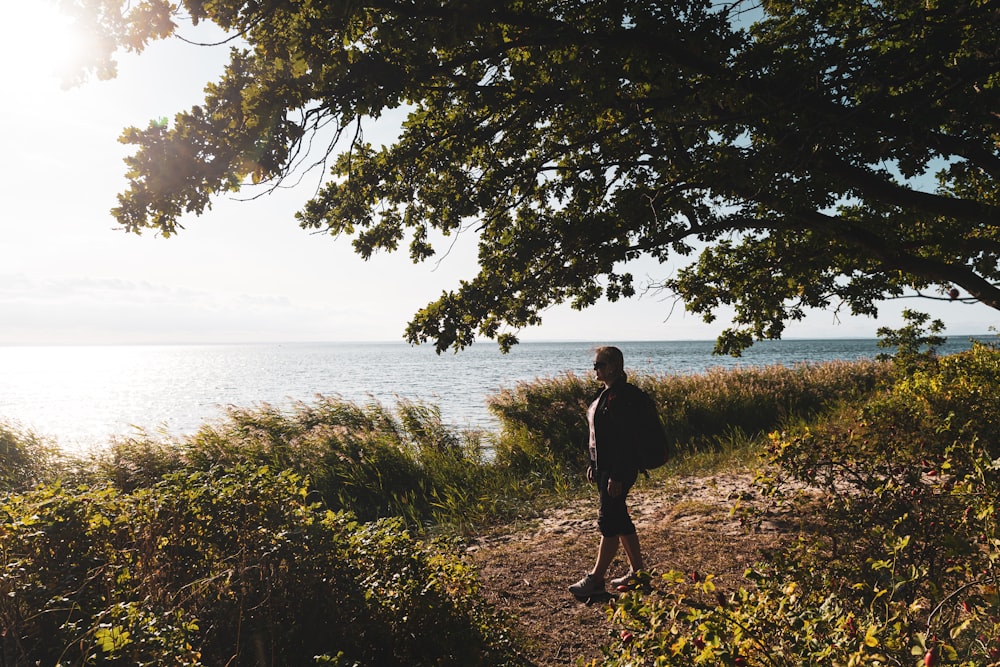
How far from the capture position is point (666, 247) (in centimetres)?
677

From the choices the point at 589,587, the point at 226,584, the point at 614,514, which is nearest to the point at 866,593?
the point at 614,514

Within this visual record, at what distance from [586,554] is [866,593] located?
Result: 10.3 ft

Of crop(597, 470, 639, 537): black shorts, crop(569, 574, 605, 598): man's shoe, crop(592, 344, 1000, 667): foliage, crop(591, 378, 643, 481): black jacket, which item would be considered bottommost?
crop(569, 574, 605, 598): man's shoe

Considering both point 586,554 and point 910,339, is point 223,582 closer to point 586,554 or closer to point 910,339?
point 586,554

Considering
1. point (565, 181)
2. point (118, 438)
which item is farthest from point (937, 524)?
point (118, 438)

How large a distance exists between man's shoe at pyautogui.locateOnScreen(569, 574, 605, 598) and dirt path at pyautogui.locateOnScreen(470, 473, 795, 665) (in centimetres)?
9

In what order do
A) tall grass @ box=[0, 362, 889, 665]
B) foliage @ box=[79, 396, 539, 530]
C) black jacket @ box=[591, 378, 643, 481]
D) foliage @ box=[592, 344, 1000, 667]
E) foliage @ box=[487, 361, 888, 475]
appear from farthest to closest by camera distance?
foliage @ box=[487, 361, 888, 475] < foliage @ box=[79, 396, 539, 530] < black jacket @ box=[591, 378, 643, 481] < tall grass @ box=[0, 362, 889, 665] < foliage @ box=[592, 344, 1000, 667]

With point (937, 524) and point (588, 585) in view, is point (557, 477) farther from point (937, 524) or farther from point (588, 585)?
point (937, 524)

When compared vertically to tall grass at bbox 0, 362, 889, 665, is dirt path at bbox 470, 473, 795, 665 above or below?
below

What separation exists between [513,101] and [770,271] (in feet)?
13.9

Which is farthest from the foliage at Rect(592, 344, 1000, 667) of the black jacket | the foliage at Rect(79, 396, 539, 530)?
the foliage at Rect(79, 396, 539, 530)

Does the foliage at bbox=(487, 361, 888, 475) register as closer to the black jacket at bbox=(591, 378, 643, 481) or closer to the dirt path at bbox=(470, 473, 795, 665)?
the dirt path at bbox=(470, 473, 795, 665)

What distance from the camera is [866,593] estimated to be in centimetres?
316

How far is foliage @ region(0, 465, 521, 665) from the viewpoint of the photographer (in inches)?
101
